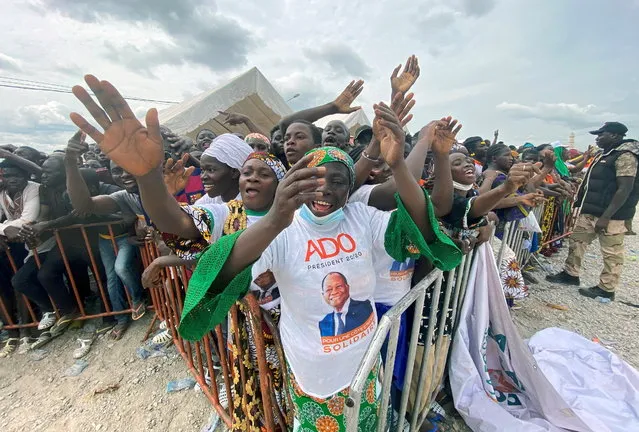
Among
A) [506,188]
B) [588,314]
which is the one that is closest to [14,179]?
[506,188]

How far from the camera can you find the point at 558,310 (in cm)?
425

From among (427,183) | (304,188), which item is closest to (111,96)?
(304,188)

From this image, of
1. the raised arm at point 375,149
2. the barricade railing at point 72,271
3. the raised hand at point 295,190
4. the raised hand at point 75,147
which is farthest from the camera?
the barricade railing at point 72,271

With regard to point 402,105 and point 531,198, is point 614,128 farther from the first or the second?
point 402,105

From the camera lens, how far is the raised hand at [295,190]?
1.05m

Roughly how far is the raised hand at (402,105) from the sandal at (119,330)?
161 inches

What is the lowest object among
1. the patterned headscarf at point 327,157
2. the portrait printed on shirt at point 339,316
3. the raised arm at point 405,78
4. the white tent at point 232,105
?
the portrait printed on shirt at point 339,316

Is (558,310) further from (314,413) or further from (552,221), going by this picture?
(314,413)

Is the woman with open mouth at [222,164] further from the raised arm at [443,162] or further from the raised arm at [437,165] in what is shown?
the raised arm at [443,162]

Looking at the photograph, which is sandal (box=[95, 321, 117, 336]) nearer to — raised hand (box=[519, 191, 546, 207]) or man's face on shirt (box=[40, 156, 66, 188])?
man's face on shirt (box=[40, 156, 66, 188])

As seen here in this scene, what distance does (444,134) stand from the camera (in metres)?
1.93

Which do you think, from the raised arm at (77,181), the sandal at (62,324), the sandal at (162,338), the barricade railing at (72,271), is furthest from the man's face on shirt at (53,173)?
the sandal at (162,338)

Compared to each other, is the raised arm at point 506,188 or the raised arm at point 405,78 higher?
the raised arm at point 405,78

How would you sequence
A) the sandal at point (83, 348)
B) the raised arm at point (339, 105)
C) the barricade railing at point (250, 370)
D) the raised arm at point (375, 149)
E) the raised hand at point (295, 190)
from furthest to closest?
the raised arm at point (339, 105) < the sandal at point (83, 348) < the raised arm at point (375, 149) < the barricade railing at point (250, 370) < the raised hand at point (295, 190)
